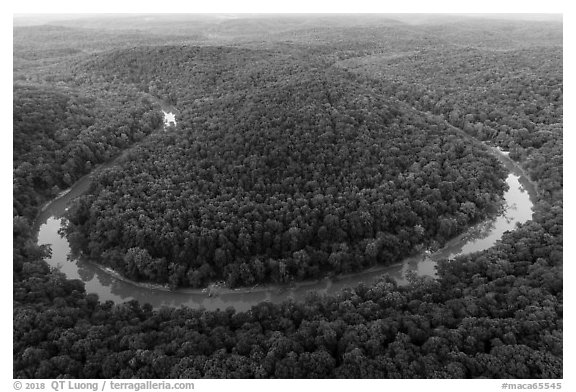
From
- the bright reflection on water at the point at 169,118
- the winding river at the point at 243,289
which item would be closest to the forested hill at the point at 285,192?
the winding river at the point at 243,289

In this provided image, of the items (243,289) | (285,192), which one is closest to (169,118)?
(285,192)

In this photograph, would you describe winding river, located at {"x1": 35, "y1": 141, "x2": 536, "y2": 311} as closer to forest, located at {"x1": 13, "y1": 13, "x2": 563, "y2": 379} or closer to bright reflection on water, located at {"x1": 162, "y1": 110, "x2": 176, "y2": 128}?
forest, located at {"x1": 13, "y1": 13, "x2": 563, "y2": 379}

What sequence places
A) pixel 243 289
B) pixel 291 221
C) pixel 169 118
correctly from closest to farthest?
pixel 243 289, pixel 291 221, pixel 169 118

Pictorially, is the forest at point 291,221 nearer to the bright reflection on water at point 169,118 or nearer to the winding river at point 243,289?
the winding river at point 243,289

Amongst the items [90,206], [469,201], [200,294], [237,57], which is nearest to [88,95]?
[237,57]

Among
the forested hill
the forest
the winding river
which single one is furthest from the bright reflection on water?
the winding river

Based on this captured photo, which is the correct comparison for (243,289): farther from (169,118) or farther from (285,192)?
(169,118)

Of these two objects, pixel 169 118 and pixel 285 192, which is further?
pixel 169 118
